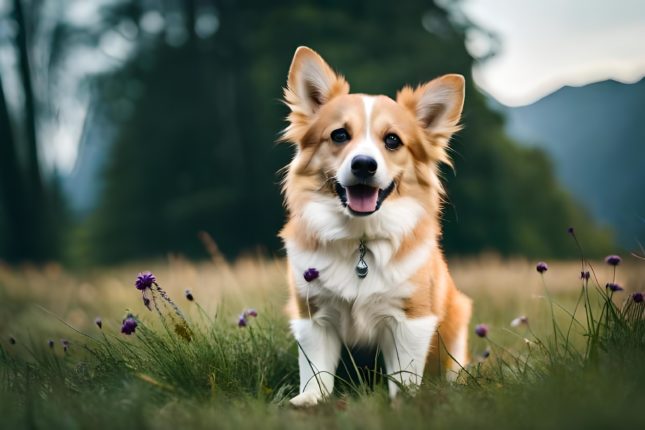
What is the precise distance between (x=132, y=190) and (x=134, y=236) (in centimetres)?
124

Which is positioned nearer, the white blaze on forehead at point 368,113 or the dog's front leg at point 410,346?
the dog's front leg at point 410,346

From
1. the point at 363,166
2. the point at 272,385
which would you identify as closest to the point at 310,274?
the point at 363,166

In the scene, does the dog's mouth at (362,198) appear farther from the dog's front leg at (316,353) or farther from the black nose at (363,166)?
the dog's front leg at (316,353)

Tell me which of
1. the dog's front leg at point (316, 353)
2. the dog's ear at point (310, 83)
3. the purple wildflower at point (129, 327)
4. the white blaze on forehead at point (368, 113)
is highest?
the dog's ear at point (310, 83)

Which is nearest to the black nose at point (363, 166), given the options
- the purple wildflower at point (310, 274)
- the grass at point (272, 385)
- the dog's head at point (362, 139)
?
the dog's head at point (362, 139)

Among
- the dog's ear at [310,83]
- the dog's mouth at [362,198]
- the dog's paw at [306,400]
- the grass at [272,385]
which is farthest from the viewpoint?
the dog's ear at [310,83]

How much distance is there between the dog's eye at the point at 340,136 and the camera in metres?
3.47

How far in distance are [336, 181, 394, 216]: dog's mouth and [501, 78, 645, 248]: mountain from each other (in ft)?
32.9

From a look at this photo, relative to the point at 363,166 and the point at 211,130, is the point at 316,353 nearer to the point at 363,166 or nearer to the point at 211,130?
the point at 363,166

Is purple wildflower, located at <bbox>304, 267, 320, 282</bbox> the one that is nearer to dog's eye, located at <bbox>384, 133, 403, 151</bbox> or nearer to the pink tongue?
the pink tongue

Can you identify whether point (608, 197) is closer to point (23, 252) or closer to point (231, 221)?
point (231, 221)

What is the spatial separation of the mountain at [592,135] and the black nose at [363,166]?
33.4 feet

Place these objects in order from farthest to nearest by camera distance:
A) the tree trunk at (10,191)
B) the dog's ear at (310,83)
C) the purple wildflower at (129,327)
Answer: the tree trunk at (10,191), the dog's ear at (310,83), the purple wildflower at (129,327)

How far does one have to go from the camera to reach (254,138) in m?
14.5
